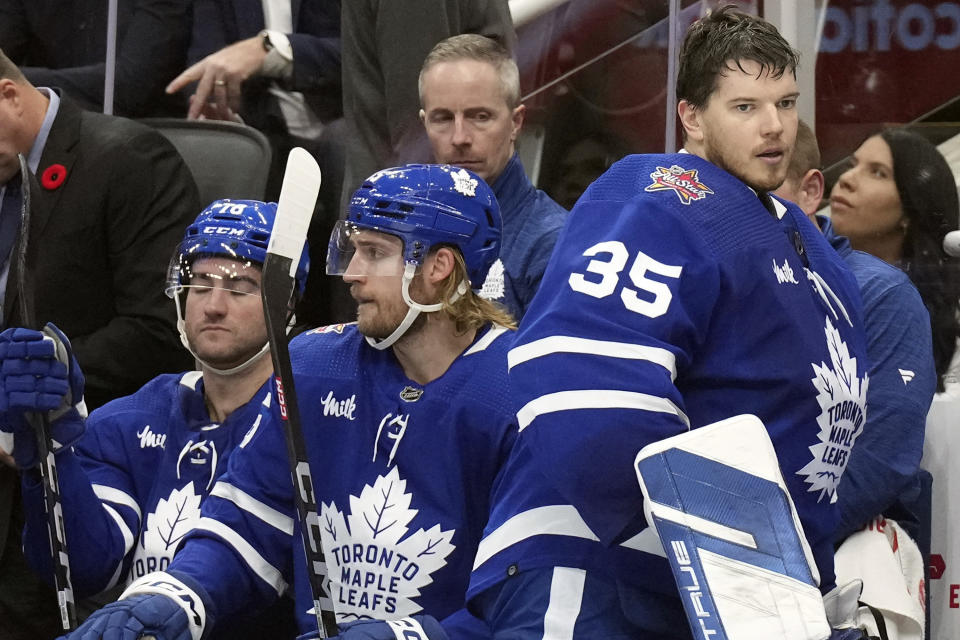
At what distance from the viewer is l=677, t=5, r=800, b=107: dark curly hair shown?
2.02m

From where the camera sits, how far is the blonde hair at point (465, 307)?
2500 millimetres

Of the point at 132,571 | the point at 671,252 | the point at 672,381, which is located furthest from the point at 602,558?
the point at 132,571

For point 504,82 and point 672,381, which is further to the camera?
point 504,82

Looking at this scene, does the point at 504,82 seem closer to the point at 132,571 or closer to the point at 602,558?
the point at 132,571

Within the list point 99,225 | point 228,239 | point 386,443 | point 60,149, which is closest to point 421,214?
point 386,443

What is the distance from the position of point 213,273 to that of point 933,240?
1.61 metres

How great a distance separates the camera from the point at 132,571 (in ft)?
9.30

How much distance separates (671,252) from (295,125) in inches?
87.3

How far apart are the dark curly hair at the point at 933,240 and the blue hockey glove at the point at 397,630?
1.71 meters

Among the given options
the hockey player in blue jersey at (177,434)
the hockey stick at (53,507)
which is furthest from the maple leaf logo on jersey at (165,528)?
the hockey stick at (53,507)

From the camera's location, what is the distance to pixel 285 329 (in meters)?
2.12

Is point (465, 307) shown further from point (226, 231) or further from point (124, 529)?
point (124, 529)

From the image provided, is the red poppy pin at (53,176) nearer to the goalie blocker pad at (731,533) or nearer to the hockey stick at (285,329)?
the hockey stick at (285,329)

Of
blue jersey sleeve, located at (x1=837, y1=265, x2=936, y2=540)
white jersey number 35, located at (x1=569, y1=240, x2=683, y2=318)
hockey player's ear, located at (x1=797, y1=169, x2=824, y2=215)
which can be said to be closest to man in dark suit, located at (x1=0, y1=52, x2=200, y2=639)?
hockey player's ear, located at (x1=797, y1=169, x2=824, y2=215)
